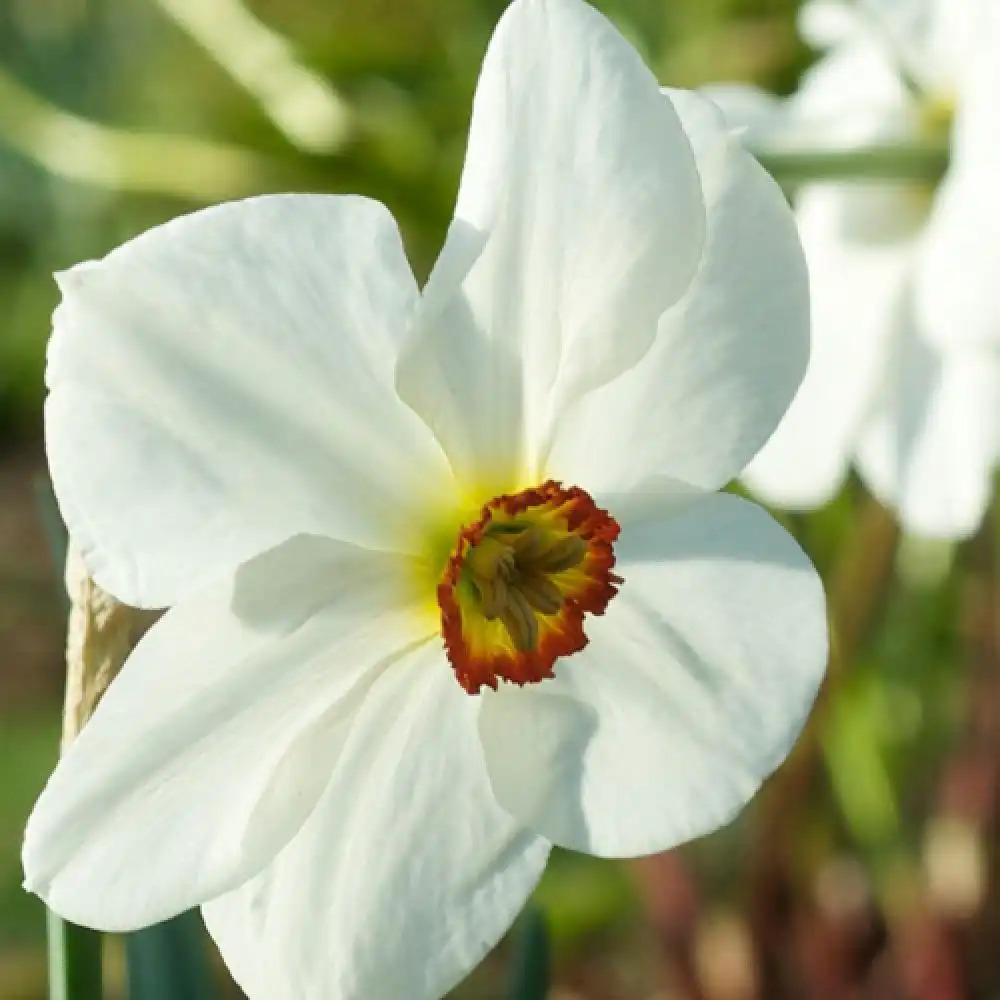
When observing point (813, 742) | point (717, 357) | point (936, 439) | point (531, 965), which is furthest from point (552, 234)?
point (813, 742)

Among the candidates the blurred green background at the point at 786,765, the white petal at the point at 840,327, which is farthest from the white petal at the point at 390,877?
the blurred green background at the point at 786,765

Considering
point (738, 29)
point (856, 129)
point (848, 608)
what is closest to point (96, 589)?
point (856, 129)

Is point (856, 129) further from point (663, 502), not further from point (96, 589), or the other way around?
point (96, 589)

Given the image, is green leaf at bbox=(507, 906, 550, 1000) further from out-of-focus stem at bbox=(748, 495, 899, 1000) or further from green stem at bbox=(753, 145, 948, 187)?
out-of-focus stem at bbox=(748, 495, 899, 1000)

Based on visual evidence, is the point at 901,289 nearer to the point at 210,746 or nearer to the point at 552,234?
the point at 552,234

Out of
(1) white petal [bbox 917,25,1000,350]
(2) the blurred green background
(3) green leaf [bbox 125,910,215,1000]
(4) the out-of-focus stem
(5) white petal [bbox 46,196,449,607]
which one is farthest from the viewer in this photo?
(2) the blurred green background

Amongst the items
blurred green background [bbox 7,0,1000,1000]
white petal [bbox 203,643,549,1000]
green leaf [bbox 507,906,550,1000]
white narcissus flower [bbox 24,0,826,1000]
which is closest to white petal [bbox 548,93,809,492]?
white narcissus flower [bbox 24,0,826,1000]
